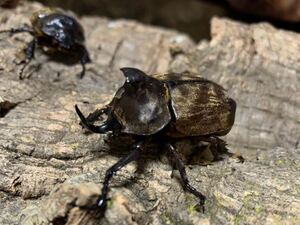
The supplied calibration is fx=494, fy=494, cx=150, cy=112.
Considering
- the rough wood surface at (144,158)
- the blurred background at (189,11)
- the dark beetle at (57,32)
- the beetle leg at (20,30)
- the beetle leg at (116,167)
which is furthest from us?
the blurred background at (189,11)

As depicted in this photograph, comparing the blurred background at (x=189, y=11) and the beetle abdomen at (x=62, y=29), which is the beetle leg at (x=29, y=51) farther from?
the blurred background at (x=189, y=11)

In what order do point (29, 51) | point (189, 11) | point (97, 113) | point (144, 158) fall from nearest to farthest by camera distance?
point (144, 158), point (97, 113), point (29, 51), point (189, 11)

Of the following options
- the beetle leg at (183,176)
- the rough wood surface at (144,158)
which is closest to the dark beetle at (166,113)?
the beetle leg at (183,176)

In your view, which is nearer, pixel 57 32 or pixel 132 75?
pixel 132 75

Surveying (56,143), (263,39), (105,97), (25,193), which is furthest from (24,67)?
(263,39)

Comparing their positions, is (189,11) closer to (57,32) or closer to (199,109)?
(57,32)

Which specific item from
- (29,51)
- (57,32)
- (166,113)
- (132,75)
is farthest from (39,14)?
(166,113)
